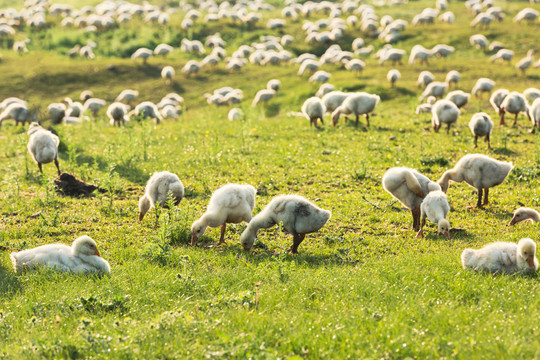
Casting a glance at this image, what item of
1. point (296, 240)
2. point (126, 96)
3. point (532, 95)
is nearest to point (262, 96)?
point (126, 96)

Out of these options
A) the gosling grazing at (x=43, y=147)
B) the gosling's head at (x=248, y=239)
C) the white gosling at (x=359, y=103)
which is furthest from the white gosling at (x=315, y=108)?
the gosling's head at (x=248, y=239)

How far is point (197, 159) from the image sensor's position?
1594 centimetres

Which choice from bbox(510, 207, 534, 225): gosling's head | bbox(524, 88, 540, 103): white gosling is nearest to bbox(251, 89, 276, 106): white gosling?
bbox(524, 88, 540, 103): white gosling

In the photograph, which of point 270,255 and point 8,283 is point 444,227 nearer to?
point 270,255

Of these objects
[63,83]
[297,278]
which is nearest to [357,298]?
[297,278]

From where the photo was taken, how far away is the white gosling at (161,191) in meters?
10.9

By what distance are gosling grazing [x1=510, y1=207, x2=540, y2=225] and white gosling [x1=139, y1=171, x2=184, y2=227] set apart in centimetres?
650

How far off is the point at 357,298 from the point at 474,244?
3.30 metres

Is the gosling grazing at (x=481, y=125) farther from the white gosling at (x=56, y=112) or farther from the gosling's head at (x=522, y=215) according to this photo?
the white gosling at (x=56, y=112)

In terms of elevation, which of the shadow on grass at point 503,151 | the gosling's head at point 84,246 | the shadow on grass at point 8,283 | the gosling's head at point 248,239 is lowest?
the shadow on grass at point 8,283

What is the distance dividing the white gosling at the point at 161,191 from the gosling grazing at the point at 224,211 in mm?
1364

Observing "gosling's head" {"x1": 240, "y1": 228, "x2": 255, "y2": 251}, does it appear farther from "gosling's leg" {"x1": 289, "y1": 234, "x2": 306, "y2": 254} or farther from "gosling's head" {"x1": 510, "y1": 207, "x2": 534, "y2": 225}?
"gosling's head" {"x1": 510, "y1": 207, "x2": 534, "y2": 225}

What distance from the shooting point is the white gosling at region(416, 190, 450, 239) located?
378 inches

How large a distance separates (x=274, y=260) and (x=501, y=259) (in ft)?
11.2
